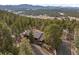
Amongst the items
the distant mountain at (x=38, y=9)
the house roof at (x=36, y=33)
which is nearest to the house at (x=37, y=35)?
the house roof at (x=36, y=33)

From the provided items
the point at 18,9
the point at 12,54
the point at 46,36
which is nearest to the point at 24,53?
the point at 12,54

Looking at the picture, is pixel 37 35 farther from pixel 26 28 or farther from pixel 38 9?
pixel 38 9

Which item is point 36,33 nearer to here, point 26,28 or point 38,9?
point 26,28

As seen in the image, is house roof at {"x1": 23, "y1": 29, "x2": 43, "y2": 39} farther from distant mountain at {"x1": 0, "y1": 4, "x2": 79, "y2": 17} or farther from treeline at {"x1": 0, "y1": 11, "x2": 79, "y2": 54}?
distant mountain at {"x1": 0, "y1": 4, "x2": 79, "y2": 17}

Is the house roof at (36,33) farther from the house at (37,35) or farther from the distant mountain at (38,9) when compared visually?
the distant mountain at (38,9)

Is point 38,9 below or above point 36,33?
above

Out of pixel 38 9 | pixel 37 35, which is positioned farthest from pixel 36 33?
pixel 38 9
